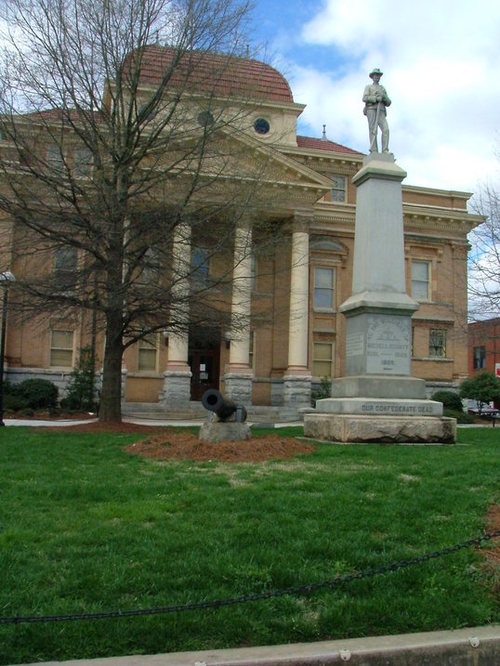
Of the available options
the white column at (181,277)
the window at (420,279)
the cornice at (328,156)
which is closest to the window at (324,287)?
the window at (420,279)

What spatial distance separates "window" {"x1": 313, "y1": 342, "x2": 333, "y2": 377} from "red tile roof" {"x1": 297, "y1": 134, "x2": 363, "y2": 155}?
39.4 ft

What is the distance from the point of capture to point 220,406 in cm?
1162

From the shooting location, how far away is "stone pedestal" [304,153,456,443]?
44.0 feet

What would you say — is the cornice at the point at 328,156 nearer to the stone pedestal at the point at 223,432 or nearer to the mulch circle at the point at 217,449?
the stone pedestal at the point at 223,432

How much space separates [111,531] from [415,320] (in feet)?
111

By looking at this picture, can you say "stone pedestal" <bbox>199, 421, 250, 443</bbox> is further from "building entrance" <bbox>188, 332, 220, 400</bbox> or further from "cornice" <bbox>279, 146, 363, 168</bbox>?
"cornice" <bbox>279, 146, 363, 168</bbox>

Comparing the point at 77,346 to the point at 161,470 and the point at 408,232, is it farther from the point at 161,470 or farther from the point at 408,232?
the point at 161,470

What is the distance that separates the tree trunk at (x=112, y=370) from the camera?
17766 millimetres

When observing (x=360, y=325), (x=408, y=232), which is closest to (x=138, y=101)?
(x=360, y=325)

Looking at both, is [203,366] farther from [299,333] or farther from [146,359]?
[299,333]

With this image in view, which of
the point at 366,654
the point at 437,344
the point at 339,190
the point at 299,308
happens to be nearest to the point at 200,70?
the point at 366,654

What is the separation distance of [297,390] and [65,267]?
1674 cm

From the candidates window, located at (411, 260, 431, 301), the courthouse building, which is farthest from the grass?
window, located at (411, 260, 431, 301)

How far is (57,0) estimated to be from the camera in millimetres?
16000
